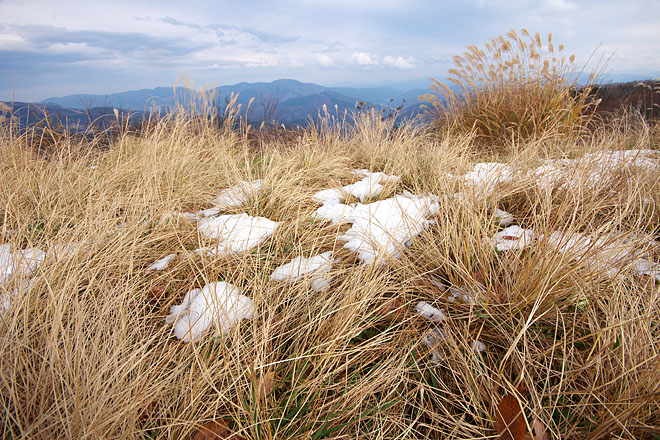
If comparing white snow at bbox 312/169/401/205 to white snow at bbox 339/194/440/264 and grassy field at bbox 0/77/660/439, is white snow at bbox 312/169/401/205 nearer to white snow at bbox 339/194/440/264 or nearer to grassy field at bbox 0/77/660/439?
white snow at bbox 339/194/440/264

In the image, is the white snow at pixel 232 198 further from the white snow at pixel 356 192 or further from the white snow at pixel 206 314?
the white snow at pixel 206 314

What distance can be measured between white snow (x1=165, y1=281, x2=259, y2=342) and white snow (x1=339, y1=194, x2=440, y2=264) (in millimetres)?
572

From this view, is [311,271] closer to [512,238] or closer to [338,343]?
[338,343]

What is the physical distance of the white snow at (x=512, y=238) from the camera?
4.52 ft

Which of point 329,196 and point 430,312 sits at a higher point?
point 329,196

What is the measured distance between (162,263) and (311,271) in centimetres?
70

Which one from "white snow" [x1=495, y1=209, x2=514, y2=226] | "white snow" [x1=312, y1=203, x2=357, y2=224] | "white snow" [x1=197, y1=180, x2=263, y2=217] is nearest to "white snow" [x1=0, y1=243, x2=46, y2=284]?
"white snow" [x1=197, y1=180, x2=263, y2=217]

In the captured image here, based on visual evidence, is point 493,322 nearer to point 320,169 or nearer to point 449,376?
point 449,376

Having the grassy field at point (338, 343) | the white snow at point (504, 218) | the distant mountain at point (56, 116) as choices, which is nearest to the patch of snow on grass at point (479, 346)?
the grassy field at point (338, 343)

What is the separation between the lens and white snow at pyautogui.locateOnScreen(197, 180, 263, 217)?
2.07 m

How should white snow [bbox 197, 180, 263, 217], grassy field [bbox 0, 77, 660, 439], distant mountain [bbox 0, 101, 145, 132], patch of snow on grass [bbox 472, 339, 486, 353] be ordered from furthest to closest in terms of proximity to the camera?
distant mountain [bbox 0, 101, 145, 132], white snow [bbox 197, 180, 263, 217], patch of snow on grass [bbox 472, 339, 486, 353], grassy field [bbox 0, 77, 660, 439]

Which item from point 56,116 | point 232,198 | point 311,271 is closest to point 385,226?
point 311,271

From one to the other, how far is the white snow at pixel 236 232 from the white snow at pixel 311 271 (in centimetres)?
20

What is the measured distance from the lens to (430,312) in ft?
3.91
